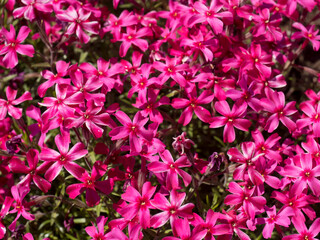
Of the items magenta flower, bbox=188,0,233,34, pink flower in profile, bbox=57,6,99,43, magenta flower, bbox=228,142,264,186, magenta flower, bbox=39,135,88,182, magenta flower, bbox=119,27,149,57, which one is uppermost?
magenta flower, bbox=188,0,233,34

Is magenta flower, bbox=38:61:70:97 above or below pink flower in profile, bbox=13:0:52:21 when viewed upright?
below

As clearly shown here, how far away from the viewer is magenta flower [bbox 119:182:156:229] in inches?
78.7

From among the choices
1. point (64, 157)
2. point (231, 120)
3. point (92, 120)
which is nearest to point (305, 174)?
point (231, 120)

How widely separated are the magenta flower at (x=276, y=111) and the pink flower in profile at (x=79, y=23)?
1258 millimetres

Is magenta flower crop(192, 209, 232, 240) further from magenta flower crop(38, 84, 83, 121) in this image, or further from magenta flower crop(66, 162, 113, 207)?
magenta flower crop(38, 84, 83, 121)

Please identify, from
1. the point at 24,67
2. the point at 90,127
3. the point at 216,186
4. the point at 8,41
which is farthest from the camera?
the point at 24,67

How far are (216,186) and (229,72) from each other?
834 mm

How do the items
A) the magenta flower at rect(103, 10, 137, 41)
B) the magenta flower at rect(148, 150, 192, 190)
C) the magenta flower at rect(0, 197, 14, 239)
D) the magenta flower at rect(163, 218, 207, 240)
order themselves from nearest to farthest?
the magenta flower at rect(163, 218, 207, 240) < the magenta flower at rect(148, 150, 192, 190) < the magenta flower at rect(0, 197, 14, 239) < the magenta flower at rect(103, 10, 137, 41)

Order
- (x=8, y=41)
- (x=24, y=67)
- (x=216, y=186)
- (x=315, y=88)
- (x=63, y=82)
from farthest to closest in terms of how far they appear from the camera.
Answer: (x=24, y=67) → (x=315, y=88) → (x=216, y=186) → (x=8, y=41) → (x=63, y=82)

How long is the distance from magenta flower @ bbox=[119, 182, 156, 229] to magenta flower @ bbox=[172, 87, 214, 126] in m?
0.50

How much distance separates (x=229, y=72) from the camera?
250 cm

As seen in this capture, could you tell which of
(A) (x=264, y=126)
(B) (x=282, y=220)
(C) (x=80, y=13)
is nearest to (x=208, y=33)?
(A) (x=264, y=126)

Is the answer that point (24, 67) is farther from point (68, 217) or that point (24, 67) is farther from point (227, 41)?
point (227, 41)

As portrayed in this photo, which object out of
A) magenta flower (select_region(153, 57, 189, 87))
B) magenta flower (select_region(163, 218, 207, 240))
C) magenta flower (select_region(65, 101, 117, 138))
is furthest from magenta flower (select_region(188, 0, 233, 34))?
magenta flower (select_region(163, 218, 207, 240))
